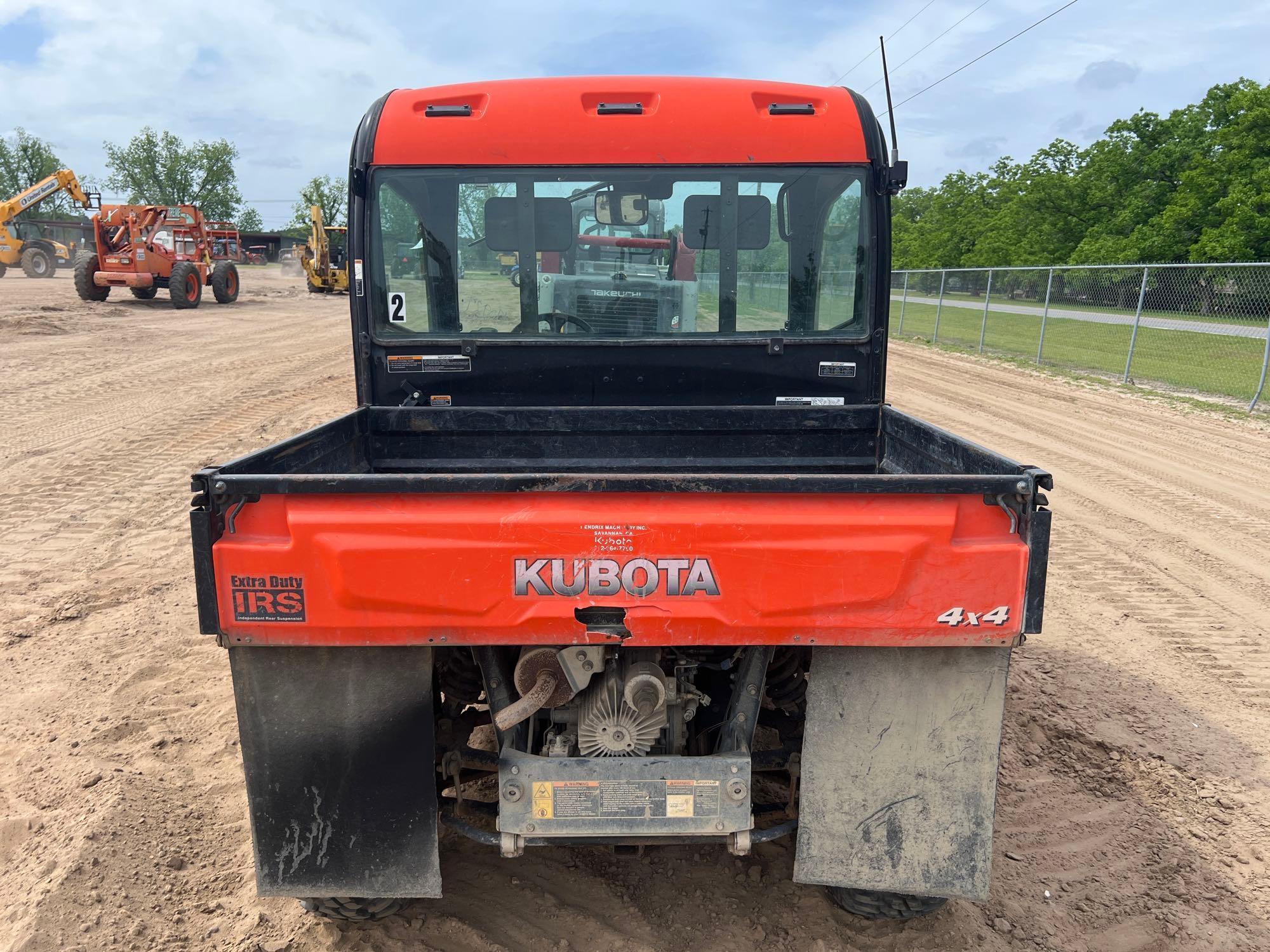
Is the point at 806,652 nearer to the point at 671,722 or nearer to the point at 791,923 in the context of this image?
the point at 671,722

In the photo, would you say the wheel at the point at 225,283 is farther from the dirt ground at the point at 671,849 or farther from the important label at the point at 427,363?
the important label at the point at 427,363

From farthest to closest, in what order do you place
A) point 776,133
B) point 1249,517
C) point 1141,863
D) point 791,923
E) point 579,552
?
point 1249,517
point 776,133
point 1141,863
point 791,923
point 579,552

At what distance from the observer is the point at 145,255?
24.7 metres

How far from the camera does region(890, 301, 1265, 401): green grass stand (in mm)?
15758

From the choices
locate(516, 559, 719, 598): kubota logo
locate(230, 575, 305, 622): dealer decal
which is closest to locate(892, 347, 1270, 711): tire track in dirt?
locate(516, 559, 719, 598): kubota logo

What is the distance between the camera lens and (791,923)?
9.89 ft

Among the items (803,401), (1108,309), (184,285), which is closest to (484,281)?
(803,401)

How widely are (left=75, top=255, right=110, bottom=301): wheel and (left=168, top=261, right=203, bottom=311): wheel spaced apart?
1717 millimetres

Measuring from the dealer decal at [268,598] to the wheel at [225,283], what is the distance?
27802 mm

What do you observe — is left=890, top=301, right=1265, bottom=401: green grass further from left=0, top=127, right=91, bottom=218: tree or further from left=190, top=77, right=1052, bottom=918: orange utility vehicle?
left=0, top=127, right=91, bottom=218: tree

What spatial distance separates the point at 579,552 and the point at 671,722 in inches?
28.5

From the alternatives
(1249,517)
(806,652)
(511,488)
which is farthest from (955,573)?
(1249,517)

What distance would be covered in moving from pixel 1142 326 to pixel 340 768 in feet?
59.8

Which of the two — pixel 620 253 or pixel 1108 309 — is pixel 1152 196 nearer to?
pixel 1108 309
